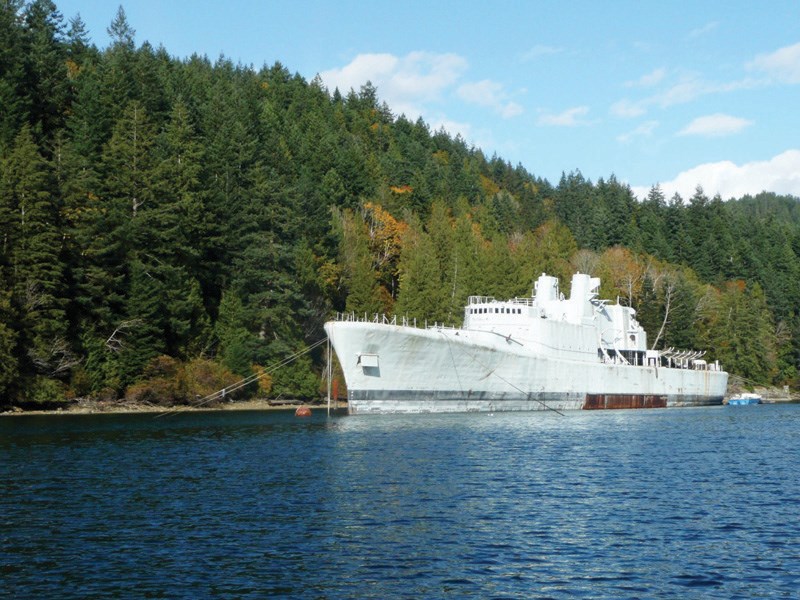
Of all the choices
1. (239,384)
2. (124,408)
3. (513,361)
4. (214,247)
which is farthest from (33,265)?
(513,361)

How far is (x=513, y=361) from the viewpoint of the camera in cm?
6378

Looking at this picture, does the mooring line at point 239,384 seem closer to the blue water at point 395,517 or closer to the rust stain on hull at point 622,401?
the blue water at point 395,517

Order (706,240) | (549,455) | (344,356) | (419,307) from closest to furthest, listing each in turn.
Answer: (549,455) → (344,356) → (419,307) → (706,240)

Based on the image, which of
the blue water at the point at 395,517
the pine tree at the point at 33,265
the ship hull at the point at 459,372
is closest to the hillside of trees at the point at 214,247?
the pine tree at the point at 33,265

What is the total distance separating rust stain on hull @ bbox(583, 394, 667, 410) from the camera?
74125 millimetres

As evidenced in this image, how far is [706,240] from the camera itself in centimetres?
16362

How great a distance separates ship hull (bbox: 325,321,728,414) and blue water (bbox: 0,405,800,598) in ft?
38.4

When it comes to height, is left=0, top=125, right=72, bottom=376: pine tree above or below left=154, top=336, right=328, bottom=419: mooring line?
above

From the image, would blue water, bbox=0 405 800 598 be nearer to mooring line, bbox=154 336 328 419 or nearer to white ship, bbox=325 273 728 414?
white ship, bbox=325 273 728 414

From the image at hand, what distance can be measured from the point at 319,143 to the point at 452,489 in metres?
97.5

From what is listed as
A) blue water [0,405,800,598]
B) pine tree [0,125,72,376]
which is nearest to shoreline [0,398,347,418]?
pine tree [0,125,72,376]

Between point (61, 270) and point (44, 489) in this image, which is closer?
point (44, 489)

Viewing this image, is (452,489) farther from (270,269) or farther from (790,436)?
(270,269)

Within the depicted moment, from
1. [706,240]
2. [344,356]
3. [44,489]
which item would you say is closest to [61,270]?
[344,356]
